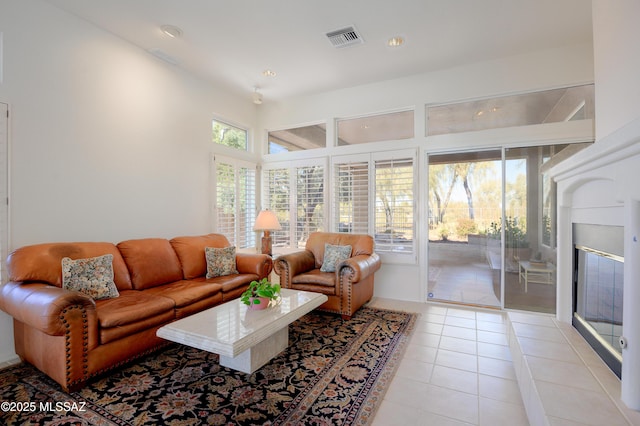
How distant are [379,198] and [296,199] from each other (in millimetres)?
1399

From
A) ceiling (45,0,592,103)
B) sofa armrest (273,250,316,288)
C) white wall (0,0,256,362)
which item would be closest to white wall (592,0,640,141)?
ceiling (45,0,592,103)

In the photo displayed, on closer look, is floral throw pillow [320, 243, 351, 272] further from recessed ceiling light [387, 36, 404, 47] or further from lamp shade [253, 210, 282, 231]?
recessed ceiling light [387, 36, 404, 47]

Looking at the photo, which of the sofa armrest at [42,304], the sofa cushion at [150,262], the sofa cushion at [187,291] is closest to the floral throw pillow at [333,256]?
the sofa cushion at [187,291]

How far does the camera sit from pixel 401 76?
4219 millimetres

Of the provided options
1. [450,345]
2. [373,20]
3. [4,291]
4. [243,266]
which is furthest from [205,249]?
[373,20]

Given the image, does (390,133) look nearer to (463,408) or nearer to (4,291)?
(463,408)

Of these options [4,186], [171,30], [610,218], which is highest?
[171,30]

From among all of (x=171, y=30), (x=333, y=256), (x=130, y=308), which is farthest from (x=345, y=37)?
(x=130, y=308)

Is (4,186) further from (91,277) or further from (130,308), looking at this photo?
(130,308)

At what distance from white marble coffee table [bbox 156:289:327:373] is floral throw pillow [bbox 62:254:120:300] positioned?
0.86 metres

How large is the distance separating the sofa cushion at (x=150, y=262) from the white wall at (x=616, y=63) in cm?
399

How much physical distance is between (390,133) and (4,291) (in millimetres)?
4373

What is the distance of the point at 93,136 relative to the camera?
3068mm

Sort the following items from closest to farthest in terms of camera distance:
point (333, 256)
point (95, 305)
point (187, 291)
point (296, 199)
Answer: point (95, 305)
point (187, 291)
point (333, 256)
point (296, 199)
